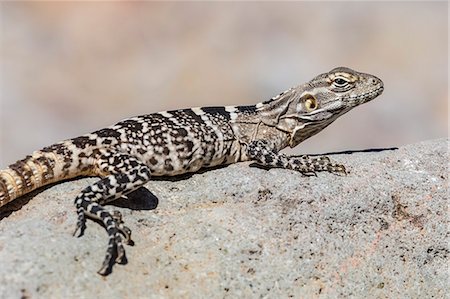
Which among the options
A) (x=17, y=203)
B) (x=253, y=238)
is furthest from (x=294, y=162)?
(x=17, y=203)

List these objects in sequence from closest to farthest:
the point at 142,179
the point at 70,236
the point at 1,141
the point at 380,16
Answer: the point at 70,236 → the point at 142,179 → the point at 1,141 → the point at 380,16

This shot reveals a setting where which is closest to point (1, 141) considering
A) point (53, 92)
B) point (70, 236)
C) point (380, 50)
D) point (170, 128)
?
point (53, 92)

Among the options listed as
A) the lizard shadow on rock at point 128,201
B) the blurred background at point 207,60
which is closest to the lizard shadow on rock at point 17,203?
the lizard shadow on rock at point 128,201

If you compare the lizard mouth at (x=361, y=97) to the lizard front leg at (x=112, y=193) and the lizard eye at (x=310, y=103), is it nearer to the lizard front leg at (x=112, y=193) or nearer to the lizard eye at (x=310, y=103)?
the lizard eye at (x=310, y=103)

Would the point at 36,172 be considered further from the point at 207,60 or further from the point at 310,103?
the point at 207,60

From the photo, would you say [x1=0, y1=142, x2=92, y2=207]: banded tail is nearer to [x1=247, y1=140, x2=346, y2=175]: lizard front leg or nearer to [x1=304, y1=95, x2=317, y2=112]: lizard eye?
[x1=247, y1=140, x2=346, y2=175]: lizard front leg

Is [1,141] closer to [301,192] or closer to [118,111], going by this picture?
[118,111]
